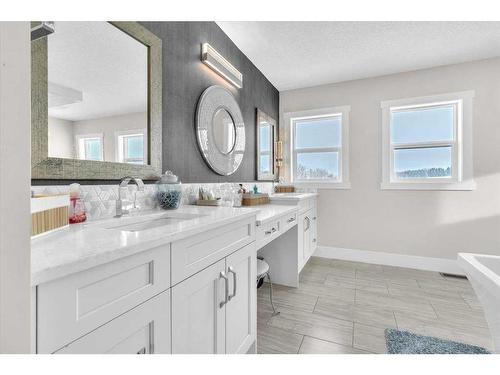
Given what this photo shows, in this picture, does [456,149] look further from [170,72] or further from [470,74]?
[170,72]

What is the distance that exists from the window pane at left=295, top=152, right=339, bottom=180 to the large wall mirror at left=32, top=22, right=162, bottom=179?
2.56 metres

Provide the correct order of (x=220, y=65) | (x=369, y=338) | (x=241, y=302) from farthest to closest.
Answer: (x=220, y=65) → (x=369, y=338) → (x=241, y=302)

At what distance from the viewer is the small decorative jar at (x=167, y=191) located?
4.85ft


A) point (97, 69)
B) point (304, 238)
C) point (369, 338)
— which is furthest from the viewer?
point (304, 238)

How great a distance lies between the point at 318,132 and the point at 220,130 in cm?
191

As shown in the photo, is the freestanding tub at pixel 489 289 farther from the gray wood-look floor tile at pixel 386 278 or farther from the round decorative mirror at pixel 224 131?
the round decorative mirror at pixel 224 131

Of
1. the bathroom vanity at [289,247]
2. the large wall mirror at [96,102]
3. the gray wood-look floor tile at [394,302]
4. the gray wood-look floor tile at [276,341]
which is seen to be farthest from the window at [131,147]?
the gray wood-look floor tile at [394,302]

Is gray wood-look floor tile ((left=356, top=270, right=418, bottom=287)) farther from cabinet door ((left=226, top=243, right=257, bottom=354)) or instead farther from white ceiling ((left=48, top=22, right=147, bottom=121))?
white ceiling ((left=48, top=22, right=147, bottom=121))

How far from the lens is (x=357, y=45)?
2.51 meters

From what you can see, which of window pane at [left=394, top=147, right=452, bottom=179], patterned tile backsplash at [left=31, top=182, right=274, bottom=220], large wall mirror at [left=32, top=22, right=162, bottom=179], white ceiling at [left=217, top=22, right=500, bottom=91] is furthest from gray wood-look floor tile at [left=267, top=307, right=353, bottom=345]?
white ceiling at [left=217, top=22, right=500, bottom=91]

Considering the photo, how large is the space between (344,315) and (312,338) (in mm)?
456

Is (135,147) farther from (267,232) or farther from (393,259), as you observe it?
(393,259)

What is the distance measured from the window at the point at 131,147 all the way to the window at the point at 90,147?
0.11 meters

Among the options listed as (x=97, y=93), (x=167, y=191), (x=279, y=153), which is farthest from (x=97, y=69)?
(x=279, y=153)
